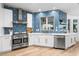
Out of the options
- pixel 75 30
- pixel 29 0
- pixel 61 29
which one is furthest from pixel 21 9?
pixel 29 0

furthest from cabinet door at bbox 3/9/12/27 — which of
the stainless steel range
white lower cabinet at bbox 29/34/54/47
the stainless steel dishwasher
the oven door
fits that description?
the stainless steel dishwasher

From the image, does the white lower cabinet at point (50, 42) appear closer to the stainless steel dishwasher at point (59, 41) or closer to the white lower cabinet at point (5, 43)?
the stainless steel dishwasher at point (59, 41)

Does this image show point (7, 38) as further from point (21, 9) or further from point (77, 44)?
point (77, 44)

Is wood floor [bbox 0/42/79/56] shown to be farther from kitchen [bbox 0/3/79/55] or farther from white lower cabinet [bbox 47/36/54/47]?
white lower cabinet [bbox 47/36/54/47]

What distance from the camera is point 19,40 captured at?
5398 millimetres

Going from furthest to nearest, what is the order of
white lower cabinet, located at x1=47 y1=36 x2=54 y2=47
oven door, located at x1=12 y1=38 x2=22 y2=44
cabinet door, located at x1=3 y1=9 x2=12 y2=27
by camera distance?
white lower cabinet, located at x1=47 y1=36 x2=54 y2=47
oven door, located at x1=12 y1=38 x2=22 y2=44
cabinet door, located at x1=3 y1=9 x2=12 y2=27

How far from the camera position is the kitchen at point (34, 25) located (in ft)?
16.5

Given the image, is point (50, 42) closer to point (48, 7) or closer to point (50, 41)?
point (50, 41)

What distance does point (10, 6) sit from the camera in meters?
5.12

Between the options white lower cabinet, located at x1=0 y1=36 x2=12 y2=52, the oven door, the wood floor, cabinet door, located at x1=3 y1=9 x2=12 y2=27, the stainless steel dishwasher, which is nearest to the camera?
the wood floor

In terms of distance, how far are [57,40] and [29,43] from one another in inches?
54.2

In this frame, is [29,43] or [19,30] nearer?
[19,30]

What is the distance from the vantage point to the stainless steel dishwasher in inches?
213

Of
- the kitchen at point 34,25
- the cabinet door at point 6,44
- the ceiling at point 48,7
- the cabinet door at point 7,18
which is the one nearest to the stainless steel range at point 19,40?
the kitchen at point 34,25
